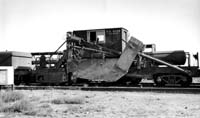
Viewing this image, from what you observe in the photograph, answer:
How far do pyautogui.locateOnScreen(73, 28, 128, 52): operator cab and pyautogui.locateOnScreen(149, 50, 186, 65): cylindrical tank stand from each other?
2.19 m

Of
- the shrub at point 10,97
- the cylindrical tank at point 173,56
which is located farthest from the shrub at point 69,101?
the cylindrical tank at point 173,56

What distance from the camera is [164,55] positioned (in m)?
14.4

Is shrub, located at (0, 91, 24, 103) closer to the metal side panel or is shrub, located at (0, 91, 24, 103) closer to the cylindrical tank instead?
the metal side panel

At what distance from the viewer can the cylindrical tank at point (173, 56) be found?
14.0 meters

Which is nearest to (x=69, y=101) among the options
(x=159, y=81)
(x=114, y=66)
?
(x=114, y=66)

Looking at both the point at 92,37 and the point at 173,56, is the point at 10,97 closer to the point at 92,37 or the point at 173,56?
the point at 92,37

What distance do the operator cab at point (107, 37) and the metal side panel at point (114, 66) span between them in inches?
46.3

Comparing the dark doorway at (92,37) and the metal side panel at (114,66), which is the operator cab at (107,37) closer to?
the dark doorway at (92,37)

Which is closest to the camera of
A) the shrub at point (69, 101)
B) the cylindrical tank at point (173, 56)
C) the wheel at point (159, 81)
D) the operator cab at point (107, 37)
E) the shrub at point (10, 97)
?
the shrub at point (69, 101)

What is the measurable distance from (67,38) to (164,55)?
5822mm

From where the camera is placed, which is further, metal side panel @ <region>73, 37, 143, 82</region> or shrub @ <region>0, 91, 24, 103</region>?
metal side panel @ <region>73, 37, 143, 82</region>

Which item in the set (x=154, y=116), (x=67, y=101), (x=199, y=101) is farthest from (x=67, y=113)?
(x=199, y=101)

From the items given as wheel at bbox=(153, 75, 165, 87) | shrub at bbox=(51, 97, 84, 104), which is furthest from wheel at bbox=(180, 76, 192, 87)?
shrub at bbox=(51, 97, 84, 104)

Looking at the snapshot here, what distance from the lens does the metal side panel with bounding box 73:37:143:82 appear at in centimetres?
1375
